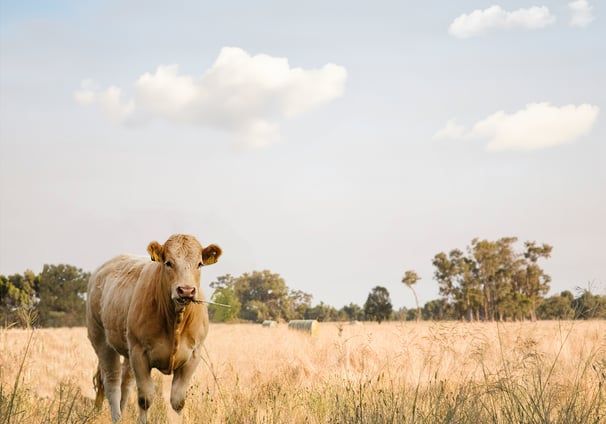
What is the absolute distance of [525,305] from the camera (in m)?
63.4

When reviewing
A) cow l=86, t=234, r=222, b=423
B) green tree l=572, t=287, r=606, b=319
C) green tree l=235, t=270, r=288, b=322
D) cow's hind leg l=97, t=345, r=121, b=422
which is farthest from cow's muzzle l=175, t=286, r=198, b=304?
green tree l=235, t=270, r=288, b=322

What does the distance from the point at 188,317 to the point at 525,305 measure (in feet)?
204

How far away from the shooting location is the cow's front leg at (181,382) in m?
6.93

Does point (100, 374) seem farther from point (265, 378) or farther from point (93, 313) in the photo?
point (265, 378)

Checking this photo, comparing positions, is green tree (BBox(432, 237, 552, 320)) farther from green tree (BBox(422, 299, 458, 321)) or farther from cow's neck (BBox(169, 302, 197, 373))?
cow's neck (BBox(169, 302, 197, 373))

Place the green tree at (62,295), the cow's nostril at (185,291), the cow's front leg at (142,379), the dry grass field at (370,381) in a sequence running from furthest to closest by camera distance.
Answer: the green tree at (62,295) → the cow's front leg at (142,379) → the cow's nostril at (185,291) → the dry grass field at (370,381)

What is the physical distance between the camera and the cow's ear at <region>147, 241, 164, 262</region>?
6.69 metres

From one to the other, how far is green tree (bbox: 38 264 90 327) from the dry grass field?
4879 cm

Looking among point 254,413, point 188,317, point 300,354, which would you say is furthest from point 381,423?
point 300,354

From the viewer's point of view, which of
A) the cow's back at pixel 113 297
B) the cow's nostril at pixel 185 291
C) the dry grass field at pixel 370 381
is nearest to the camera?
the dry grass field at pixel 370 381

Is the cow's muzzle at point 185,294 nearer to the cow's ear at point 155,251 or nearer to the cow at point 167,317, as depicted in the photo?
the cow at point 167,317

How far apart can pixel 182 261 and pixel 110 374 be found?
10.2ft

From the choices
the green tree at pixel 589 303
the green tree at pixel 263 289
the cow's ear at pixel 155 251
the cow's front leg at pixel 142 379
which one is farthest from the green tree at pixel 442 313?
the green tree at pixel 263 289

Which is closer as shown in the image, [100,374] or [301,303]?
[100,374]
